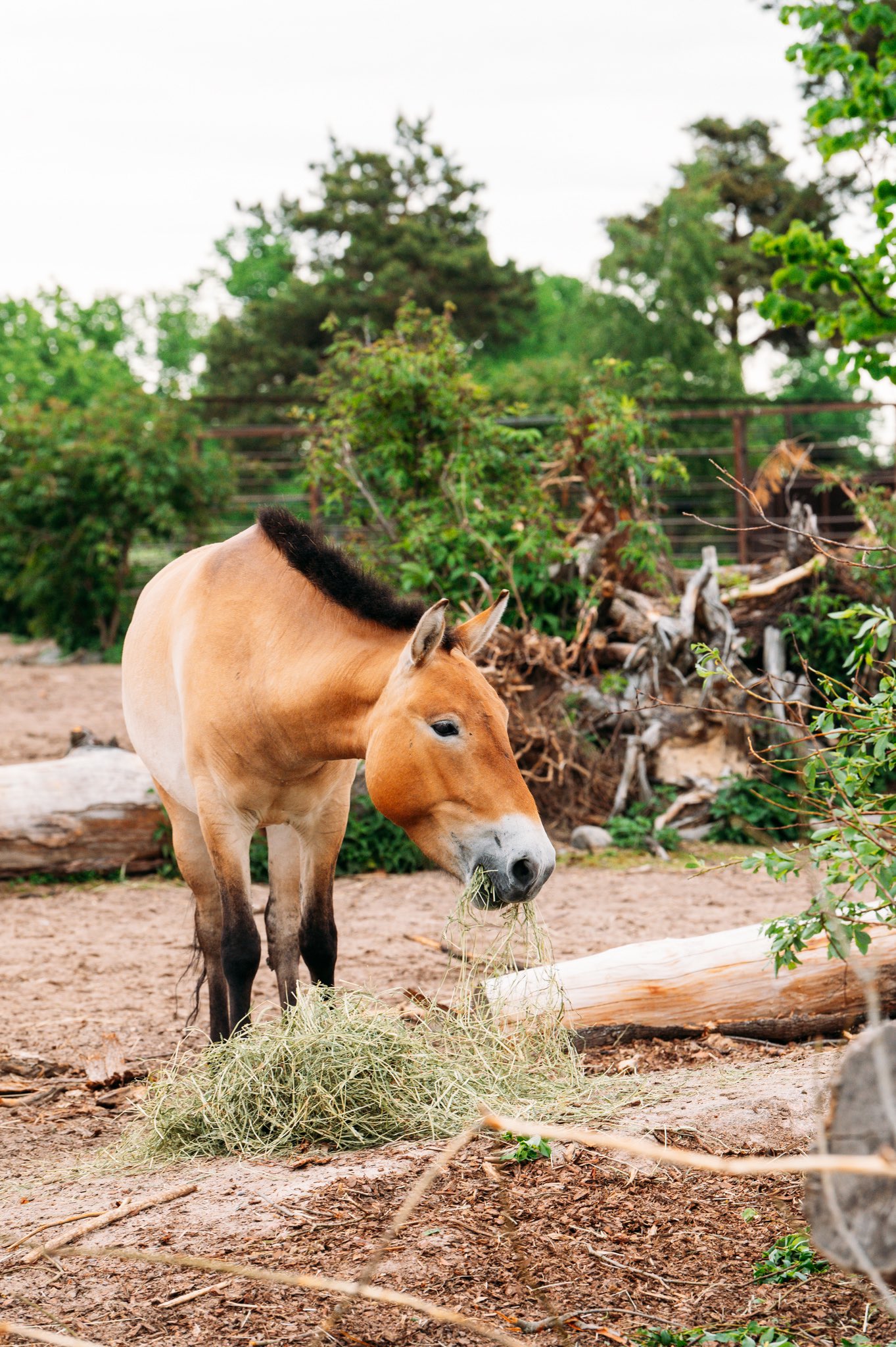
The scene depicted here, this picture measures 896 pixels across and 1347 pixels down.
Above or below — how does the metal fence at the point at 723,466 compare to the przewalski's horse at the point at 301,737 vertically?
above

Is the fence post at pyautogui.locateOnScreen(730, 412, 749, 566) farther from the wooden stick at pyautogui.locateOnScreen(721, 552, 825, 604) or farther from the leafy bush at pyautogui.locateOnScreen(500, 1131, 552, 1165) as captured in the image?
the leafy bush at pyautogui.locateOnScreen(500, 1131, 552, 1165)

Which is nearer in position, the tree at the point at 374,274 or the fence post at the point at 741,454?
the fence post at the point at 741,454

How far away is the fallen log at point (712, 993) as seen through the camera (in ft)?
12.9

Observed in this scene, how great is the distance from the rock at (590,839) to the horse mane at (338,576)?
4329 mm

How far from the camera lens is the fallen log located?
392 cm

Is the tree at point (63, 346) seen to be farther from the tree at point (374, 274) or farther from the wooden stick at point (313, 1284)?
the wooden stick at point (313, 1284)

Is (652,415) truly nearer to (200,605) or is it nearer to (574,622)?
(574,622)

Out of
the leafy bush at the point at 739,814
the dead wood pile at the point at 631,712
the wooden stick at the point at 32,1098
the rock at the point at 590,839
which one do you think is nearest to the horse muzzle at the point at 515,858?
the wooden stick at the point at 32,1098

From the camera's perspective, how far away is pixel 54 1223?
2.71 m

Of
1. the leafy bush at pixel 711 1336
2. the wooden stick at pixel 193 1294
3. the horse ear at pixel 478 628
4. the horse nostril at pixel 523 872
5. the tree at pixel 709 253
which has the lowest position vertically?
the wooden stick at pixel 193 1294

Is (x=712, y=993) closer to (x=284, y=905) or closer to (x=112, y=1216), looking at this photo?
(x=284, y=905)

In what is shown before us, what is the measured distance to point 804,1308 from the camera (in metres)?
2.18

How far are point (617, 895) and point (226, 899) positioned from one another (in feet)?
10.7

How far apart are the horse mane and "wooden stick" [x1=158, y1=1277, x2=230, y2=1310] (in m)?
1.81
